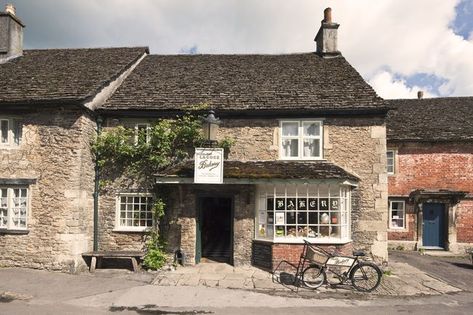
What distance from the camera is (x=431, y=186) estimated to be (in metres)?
17.8

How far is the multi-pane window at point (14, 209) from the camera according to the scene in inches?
429

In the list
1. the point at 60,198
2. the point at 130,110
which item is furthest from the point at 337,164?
the point at 60,198

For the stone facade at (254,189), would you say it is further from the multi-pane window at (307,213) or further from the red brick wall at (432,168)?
the red brick wall at (432,168)

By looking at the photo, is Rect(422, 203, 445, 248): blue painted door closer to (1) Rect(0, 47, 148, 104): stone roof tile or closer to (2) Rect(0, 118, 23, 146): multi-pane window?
(1) Rect(0, 47, 148, 104): stone roof tile

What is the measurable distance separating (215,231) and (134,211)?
4.28 m

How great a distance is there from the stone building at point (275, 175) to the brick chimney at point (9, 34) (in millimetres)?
5514

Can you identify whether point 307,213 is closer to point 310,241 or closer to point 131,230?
point 310,241

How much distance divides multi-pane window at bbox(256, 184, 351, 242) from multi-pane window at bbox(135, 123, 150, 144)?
15.0 feet

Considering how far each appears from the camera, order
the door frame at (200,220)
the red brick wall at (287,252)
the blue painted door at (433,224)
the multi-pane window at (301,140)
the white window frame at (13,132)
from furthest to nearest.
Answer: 1. the blue painted door at (433,224)
2. the multi-pane window at (301,140)
3. the door frame at (200,220)
4. the white window frame at (13,132)
5. the red brick wall at (287,252)

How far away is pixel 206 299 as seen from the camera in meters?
8.25

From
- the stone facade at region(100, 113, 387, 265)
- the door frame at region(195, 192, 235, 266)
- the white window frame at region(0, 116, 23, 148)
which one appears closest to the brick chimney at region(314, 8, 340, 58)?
the stone facade at region(100, 113, 387, 265)

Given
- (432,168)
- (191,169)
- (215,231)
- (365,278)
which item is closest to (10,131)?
(191,169)

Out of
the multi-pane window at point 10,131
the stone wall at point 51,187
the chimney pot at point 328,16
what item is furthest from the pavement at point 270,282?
the chimney pot at point 328,16

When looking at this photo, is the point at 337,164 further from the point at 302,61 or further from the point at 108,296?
the point at 108,296
